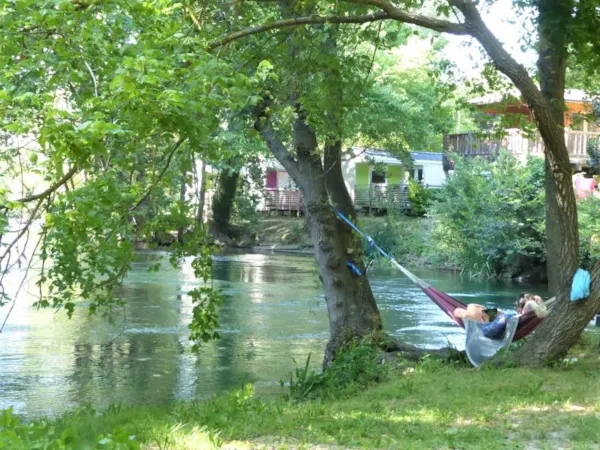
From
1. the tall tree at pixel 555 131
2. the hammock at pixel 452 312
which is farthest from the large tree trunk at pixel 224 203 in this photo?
the tall tree at pixel 555 131

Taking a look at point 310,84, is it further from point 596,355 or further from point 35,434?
point 35,434

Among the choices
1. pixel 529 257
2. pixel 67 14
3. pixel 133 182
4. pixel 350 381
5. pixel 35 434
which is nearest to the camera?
pixel 35 434

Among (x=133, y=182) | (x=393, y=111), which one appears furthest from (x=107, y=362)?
(x=393, y=111)

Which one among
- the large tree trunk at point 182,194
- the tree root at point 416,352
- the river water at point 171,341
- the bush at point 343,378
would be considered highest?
the large tree trunk at point 182,194

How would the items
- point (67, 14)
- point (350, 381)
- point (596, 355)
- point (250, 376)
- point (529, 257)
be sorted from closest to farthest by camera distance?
point (67, 14) < point (350, 381) < point (596, 355) < point (250, 376) < point (529, 257)

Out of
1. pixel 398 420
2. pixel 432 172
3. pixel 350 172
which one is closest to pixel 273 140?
pixel 398 420

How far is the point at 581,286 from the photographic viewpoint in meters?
7.56

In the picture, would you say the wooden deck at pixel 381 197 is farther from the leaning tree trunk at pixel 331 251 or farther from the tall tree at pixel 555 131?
the tall tree at pixel 555 131

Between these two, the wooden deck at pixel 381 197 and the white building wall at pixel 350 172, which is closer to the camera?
the wooden deck at pixel 381 197

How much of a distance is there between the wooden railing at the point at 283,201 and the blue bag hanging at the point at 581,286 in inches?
1442

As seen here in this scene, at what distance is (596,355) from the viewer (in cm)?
901

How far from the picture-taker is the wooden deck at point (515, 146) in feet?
82.5

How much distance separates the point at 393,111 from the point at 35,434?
25.1 metres

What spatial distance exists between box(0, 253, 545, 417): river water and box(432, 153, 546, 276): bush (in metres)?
3.13
